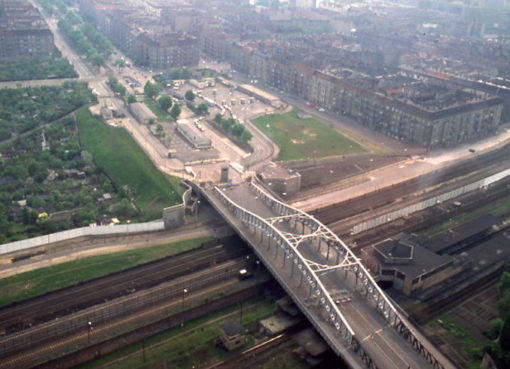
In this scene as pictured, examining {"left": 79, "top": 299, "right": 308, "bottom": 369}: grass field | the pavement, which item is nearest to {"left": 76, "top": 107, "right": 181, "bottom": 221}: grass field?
the pavement

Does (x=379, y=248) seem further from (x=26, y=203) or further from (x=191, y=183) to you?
(x=26, y=203)

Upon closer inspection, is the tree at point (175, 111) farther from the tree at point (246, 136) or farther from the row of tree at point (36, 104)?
the row of tree at point (36, 104)

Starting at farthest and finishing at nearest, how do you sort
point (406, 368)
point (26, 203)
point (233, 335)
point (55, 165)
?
point (55, 165) → point (26, 203) → point (233, 335) → point (406, 368)

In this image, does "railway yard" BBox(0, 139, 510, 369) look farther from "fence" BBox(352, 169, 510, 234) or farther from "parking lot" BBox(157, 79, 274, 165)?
"parking lot" BBox(157, 79, 274, 165)

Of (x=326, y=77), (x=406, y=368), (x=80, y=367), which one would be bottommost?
(x=80, y=367)

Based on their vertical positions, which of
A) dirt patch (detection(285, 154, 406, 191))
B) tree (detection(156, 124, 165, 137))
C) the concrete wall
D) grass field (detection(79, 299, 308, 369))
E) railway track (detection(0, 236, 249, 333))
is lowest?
grass field (detection(79, 299, 308, 369))

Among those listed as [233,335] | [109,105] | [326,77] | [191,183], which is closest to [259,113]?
[326,77]

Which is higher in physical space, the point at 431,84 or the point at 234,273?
the point at 431,84
